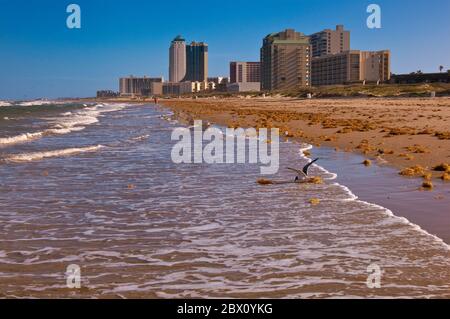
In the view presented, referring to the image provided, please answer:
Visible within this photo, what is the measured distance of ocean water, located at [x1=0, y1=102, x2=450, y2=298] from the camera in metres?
5.76

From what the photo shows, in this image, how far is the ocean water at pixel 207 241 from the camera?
5762mm

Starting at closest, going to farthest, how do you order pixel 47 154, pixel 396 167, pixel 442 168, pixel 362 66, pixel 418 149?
pixel 442 168, pixel 396 167, pixel 418 149, pixel 47 154, pixel 362 66

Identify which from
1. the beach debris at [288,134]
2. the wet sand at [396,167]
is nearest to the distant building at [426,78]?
the beach debris at [288,134]

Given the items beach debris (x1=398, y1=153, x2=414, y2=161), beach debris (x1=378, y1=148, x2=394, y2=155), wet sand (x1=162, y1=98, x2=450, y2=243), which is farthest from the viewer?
beach debris (x1=378, y1=148, x2=394, y2=155)

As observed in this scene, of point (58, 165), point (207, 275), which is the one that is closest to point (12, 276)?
point (207, 275)

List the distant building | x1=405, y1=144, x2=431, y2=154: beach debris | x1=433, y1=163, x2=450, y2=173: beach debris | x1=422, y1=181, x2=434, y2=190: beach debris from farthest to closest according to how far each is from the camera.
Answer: the distant building
x1=405, y1=144, x2=431, y2=154: beach debris
x1=433, y1=163, x2=450, y2=173: beach debris
x1=422, y1=181, x2=434, y2=190: beach debris

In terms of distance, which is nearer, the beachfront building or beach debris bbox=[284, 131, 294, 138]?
beach debris bbox=[284, 131, 294, 138]

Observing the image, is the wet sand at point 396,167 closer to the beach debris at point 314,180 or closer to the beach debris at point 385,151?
the beach debris at point 385,151

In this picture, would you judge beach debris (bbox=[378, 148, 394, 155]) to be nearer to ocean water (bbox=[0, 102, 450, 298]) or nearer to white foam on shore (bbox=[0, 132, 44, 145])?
ocean water (bbox=[0, 102, 450, 298])

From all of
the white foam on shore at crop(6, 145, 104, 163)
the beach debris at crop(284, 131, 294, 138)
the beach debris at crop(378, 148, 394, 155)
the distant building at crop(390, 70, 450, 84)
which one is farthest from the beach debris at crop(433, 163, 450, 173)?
the distant building at crop(390, 70, 450, 84)

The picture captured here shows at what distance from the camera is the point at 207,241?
25.0 feet

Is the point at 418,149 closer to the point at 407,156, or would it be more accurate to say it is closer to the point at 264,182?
the point at 407,156

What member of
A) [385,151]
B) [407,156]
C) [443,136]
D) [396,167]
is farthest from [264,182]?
[443,136]

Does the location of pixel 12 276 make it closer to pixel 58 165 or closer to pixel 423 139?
pixel 58 165
